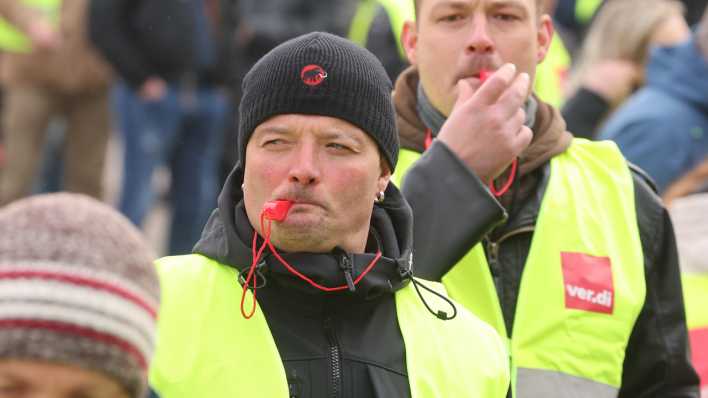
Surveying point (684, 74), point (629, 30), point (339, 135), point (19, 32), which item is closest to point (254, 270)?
point (339, 135)

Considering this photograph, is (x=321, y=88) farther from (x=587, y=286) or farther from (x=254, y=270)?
(x=587, y=286)

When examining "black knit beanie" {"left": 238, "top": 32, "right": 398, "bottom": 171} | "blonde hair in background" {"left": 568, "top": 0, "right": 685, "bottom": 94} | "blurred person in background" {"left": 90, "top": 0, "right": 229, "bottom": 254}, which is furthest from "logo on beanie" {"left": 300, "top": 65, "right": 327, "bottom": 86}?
"blurred person in background" {"left": 90, "top": 0, "right": 229, "bottom": 254}

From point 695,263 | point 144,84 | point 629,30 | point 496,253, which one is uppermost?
point 496,253

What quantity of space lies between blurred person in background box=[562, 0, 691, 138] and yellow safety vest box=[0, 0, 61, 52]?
3807mm

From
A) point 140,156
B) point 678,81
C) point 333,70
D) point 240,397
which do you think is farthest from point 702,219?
point 140,156

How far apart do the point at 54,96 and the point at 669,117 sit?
4.63 meters

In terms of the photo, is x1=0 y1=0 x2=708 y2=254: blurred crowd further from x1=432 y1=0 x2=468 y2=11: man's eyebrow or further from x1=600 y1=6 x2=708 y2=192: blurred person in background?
x1=432 y1=0 x2=468 y2=11: man's eyebrow

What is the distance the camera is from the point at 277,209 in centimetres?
339

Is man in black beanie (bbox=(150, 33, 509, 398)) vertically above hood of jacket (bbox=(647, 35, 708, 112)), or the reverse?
man in black beanie (bbox=(150, 33, 509, 398))

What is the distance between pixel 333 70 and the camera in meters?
3.57

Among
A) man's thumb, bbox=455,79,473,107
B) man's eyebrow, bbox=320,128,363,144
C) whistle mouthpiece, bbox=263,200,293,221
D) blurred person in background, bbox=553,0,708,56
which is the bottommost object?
blurred person in background, bbox=553,0,708,56

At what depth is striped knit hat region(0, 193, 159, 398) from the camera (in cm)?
239

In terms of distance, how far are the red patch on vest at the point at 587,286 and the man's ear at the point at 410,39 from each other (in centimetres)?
80

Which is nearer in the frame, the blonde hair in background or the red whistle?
the red whistle
